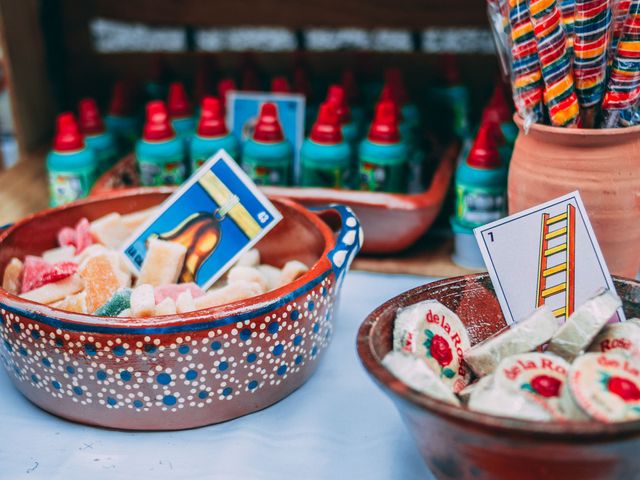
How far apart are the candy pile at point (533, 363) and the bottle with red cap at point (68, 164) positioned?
68 cm

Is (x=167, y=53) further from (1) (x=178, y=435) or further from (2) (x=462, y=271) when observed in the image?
(1) (x=178, y=435)

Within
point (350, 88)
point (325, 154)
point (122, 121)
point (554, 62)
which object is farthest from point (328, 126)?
point (122, 121)

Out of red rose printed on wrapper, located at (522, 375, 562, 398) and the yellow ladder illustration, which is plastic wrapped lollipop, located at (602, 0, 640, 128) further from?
red rose printed on wrapper, located at (522, 375, 562, 398)

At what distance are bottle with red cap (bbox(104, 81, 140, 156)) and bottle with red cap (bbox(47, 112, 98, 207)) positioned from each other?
20 centimetres

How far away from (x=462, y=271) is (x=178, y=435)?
19.4 inches

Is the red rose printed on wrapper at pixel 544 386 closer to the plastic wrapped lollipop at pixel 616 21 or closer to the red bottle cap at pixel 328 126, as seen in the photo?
the plastic wrapped lollipop at pixel 616 21

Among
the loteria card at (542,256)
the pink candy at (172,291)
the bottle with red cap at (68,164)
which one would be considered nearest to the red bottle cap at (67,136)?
the bottle with red cap at (68,164)

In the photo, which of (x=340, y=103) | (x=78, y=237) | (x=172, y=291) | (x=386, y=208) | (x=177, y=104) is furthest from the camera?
(x=177, y=104)

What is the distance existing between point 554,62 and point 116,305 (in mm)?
520

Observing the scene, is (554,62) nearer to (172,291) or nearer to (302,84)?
(172,291)

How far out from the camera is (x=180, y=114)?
122cm

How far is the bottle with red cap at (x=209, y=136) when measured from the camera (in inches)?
42.3

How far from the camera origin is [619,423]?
0.44 metres

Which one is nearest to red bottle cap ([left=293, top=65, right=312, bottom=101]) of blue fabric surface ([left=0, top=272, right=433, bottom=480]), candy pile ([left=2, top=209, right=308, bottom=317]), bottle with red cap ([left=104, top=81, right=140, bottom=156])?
bottle with red cap ([left=104, top=81, right=140, bottom=156])
